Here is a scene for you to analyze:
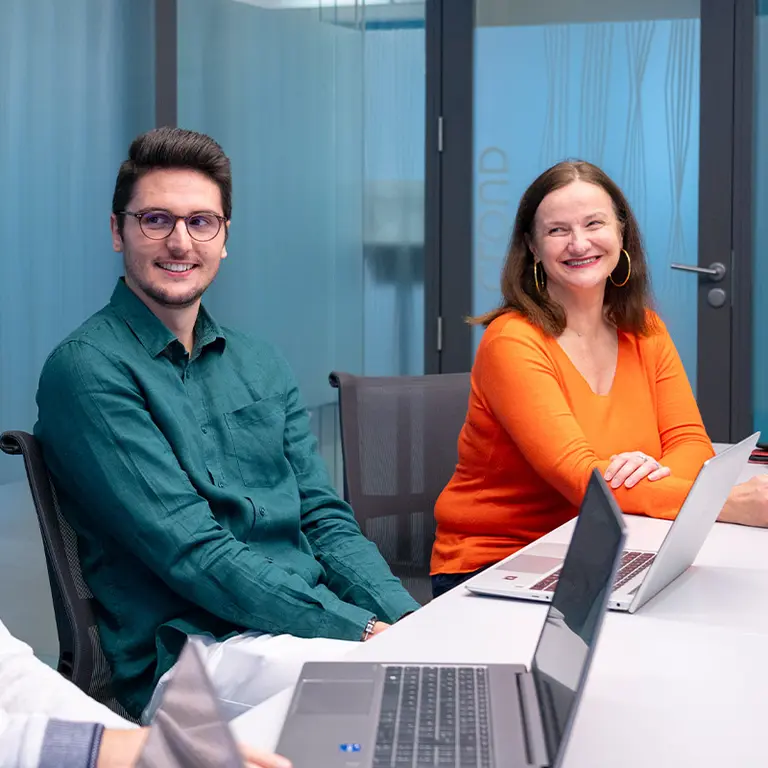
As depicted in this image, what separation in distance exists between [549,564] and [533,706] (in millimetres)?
594

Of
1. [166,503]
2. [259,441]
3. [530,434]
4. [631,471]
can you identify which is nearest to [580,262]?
[530,434]

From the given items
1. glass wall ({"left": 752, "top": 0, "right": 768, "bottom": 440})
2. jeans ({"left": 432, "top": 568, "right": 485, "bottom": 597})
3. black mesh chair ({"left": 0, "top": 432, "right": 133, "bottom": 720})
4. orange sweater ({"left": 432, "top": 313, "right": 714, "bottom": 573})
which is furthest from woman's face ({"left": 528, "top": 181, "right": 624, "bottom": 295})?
glass wall ({"left": 752, "top": 0, "right": 768, "bottom": 440})

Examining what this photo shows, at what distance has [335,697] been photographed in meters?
1.04

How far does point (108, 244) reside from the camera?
12.3 feet

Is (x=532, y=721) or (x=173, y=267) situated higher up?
(x=173, y=267)

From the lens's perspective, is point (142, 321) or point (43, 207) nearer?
point (142, 321)

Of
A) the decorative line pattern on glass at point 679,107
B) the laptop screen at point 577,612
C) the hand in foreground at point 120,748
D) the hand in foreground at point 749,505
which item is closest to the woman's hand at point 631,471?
the hand in foreground at point 749,505

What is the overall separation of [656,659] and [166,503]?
786 millimetres

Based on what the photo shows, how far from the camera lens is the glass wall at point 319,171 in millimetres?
4227

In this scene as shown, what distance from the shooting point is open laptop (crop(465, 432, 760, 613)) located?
54.1 inches

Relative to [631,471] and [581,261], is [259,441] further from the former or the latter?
[581,261]

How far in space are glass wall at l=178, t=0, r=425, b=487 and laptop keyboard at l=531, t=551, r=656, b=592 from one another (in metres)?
2.79

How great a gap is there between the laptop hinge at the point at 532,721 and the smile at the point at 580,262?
1386mm

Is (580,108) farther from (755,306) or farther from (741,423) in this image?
(741,423)
